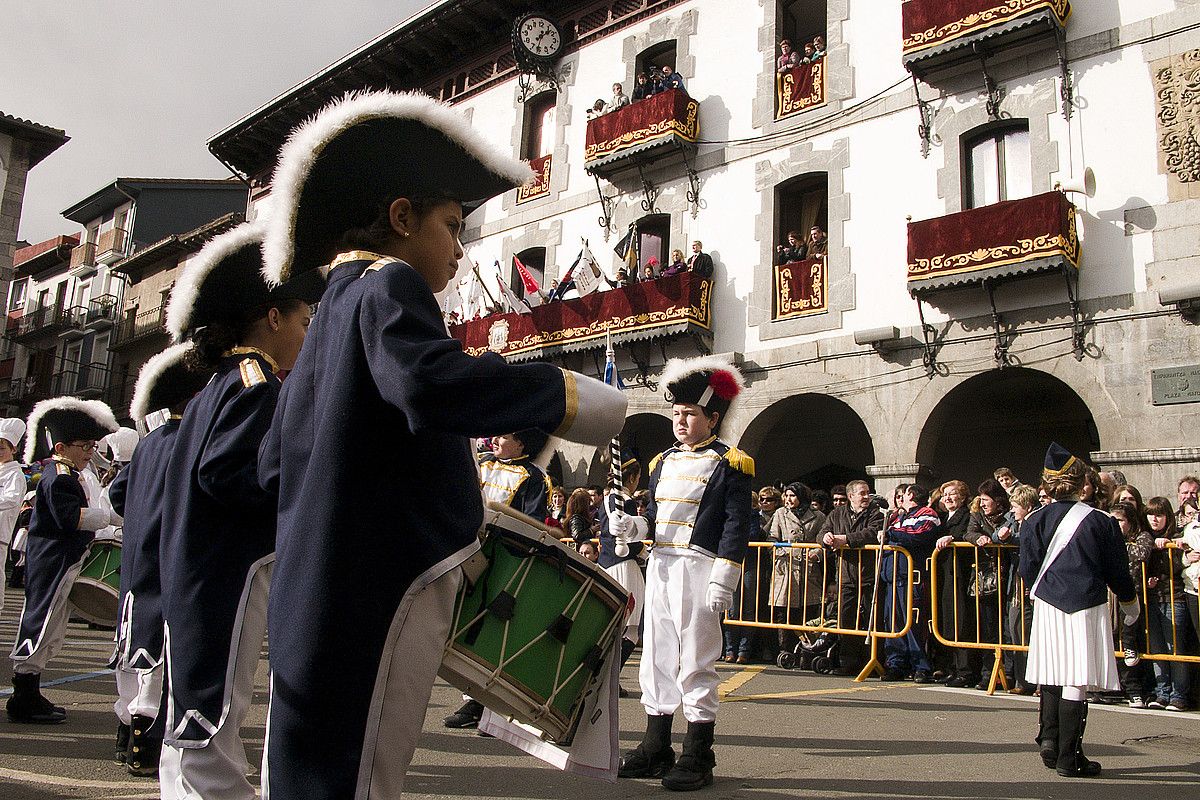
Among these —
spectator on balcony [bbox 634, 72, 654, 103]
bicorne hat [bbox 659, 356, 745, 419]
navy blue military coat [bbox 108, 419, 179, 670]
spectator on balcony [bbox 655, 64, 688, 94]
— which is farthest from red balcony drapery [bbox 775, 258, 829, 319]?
navy blue military coat [bbox 108, 419, 179, 670]

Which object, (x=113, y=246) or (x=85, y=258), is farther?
(x=85, y=258)

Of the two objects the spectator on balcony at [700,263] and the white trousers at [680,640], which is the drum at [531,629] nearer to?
the white trousers at [680,640]

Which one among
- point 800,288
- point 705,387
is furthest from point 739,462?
point 800,288

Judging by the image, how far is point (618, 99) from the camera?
1892 centimetres

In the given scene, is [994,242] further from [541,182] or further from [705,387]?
[541,182]

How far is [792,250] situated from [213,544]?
14.2 meters

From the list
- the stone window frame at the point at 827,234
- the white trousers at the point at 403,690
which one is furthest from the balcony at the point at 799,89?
the white trousers at the point at 403,690

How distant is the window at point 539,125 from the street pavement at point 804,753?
51.3 feet

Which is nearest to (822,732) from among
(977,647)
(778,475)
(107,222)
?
(977,647)

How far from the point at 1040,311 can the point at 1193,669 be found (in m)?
6.24

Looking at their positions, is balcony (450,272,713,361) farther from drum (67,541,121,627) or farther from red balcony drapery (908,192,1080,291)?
drum (67,541,121,627)

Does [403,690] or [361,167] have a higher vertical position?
[361,167]

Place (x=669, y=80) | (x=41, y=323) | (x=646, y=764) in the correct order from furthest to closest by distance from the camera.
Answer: (x=41, y=323) → (x=669, y=80) → (x=646, y=764)

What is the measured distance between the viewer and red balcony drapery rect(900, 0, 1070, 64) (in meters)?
13.4
